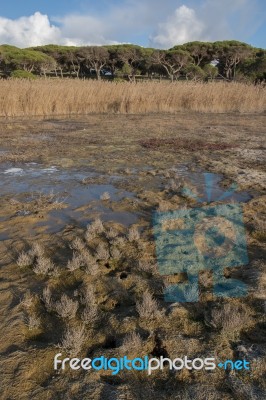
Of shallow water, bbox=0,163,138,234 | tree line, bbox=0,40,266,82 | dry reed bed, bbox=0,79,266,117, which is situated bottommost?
shallow water, bbox=0,163,138,234

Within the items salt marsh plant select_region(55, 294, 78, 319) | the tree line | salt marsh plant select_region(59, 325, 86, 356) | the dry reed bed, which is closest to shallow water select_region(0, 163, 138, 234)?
salt marsh plant select_region(55, 294, 78, 319)

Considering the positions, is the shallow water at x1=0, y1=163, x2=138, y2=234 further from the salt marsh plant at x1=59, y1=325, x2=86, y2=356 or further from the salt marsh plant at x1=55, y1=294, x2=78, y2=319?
the salt marsh plant at x1=59, y1=325, x2=86, y2=356

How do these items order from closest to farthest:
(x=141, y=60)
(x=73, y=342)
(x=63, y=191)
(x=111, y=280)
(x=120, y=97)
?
(x=73, y=342) → (x=111, y=280) → (x=63, y=191) → (x=120, y=97) → (x=141, y=60)

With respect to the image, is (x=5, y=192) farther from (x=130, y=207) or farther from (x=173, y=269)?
(x=173, y=269)

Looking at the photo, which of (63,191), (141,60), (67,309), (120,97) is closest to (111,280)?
(67,309)

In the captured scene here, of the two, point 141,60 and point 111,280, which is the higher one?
point 141,60

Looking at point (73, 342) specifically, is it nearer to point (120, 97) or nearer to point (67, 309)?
point (67, 309)

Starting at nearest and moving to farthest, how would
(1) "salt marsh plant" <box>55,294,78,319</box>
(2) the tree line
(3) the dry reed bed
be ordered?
(1) "salt marsh plant" <box>55,294,78,319</box> → (3) the dry reed bed → (2) the tree line
